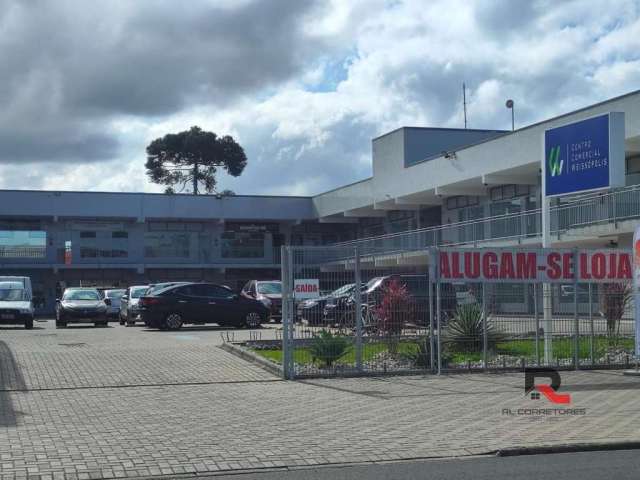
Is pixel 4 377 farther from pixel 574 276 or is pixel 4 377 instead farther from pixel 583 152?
pixel 583 152

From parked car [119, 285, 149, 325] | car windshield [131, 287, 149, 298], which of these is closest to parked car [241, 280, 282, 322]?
car windshield [131, 287, 149, 298]

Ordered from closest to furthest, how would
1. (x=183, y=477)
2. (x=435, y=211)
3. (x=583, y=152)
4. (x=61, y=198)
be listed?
(x=183, y=477) < (x=583, y=152) < (x=435, y=211) < (x=61, y=198)

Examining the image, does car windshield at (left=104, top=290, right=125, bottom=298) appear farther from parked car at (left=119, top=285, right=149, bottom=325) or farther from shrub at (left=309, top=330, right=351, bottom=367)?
shrub at (left=309, top=330, right=351, bottom=367)

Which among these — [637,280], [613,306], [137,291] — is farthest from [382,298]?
[137,291]

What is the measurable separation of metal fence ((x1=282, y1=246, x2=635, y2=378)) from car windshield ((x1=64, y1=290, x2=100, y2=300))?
1988 centimetres

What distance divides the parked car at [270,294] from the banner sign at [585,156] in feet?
50.3

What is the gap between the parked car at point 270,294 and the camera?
32.9 metres

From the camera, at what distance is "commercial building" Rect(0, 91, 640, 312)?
41.2 m

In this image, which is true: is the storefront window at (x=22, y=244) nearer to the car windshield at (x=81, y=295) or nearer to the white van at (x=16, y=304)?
the car windshield at (x=81, y=295)

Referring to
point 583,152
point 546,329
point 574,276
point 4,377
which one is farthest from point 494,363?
point 4,377

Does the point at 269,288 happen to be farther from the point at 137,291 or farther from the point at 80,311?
the point at 80,311

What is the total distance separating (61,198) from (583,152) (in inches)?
1654

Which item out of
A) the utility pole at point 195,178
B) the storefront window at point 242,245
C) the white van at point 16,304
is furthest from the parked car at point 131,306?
the utility pole at point 195,178

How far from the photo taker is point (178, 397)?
13117 millimetres
